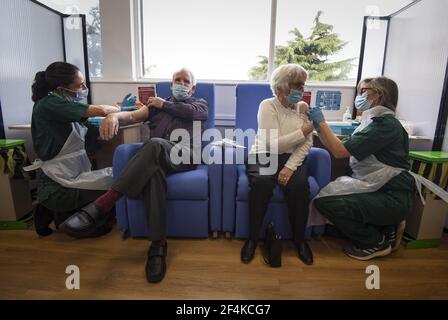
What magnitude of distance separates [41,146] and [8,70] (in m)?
0.80

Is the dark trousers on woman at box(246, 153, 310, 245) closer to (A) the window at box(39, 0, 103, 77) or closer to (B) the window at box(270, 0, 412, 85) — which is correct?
(B) the window at box(270, 0, 412, 85)

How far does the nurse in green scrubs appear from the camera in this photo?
51.2 inches

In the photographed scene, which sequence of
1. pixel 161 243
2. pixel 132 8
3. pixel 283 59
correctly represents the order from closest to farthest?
1. pixel 161 243
2. pixel 132 8
3. pixel 283 59

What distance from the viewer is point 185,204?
1463 mm

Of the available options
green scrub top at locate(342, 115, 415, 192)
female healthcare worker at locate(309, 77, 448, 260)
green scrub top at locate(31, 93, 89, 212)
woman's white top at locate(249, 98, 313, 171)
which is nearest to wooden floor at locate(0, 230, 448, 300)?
female healthcare worker at locate(309, 77, 448, 260)

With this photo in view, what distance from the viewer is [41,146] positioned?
4.83ft

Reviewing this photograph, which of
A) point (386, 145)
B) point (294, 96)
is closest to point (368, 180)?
point (386, 145)

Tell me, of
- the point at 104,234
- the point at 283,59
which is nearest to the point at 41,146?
the point at 104,234

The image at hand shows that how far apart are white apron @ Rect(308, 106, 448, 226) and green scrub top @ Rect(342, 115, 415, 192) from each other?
0.03 meters

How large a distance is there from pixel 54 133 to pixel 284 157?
1.39 metres

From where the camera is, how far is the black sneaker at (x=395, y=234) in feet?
4.66

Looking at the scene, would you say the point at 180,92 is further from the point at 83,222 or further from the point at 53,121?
the point at 83,222
